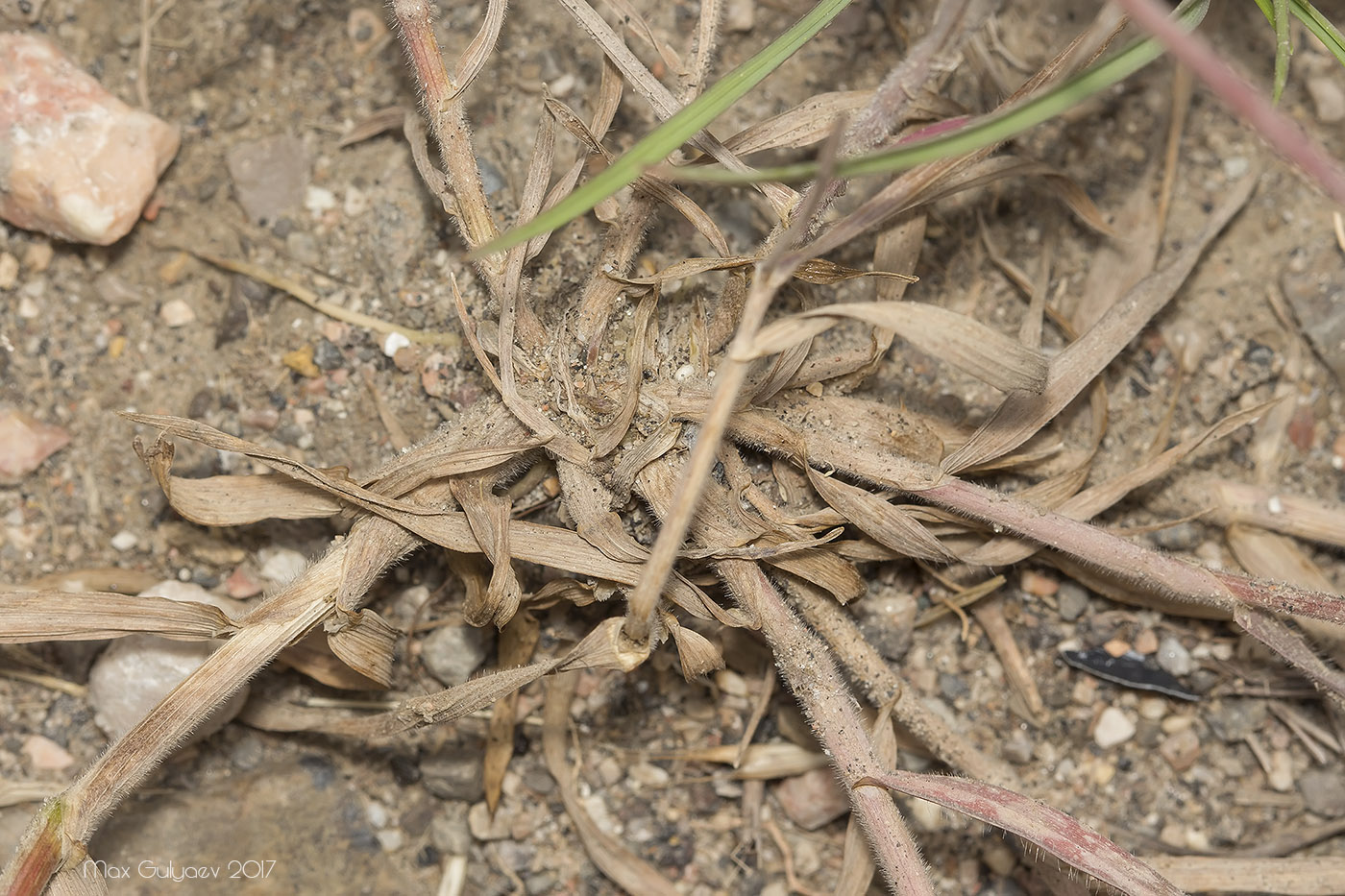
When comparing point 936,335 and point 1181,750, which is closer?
point 936,335

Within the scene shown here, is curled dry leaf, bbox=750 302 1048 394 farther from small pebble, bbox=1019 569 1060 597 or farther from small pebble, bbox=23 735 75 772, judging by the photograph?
small pebble, bbox=23 735 75 772

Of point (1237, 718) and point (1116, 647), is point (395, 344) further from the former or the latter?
point (1237, 718)

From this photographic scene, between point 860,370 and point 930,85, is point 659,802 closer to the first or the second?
point 860,370

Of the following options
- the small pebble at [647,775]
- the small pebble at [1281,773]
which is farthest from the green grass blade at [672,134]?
the small pebble at [1281,773]

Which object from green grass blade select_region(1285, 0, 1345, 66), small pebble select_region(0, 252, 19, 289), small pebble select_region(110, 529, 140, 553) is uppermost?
green grass blade select_region(1285, 0, 1345, 66)

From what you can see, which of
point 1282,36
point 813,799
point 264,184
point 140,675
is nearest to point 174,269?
point 264,184

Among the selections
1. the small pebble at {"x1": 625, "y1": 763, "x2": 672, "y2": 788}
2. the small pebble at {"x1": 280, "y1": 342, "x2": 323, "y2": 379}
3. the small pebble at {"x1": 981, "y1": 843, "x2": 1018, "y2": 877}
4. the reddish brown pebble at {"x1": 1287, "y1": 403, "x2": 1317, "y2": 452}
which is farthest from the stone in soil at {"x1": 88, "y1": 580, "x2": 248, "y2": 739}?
the reddish brown pebble at {"x1": 1287, "y1": 403, "x2": 1317, "y2": 452}

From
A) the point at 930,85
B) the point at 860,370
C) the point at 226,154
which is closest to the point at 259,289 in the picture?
the point at 226,154
